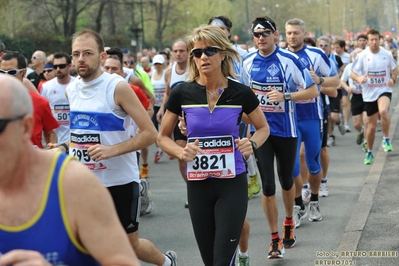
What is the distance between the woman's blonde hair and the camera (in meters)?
5.74

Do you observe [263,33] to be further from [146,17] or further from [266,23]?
[146,17]

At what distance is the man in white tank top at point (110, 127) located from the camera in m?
5.93

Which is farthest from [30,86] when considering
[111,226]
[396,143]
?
[396,143]

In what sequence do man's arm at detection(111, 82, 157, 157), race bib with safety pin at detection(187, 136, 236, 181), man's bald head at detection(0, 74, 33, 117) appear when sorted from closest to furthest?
man's bald head at detection(0, 74, 33, 117) → race bib with safety pin at detection(187, 136, 236, 181) → man's arm at detection(111, 82, 157, 157)

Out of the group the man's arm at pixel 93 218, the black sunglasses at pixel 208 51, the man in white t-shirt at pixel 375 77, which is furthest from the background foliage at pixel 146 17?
the man's arm at pixel 93 218

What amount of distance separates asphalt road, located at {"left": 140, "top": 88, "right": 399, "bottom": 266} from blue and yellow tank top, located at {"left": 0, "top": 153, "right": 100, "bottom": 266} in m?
4.69

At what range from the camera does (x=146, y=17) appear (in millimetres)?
74688

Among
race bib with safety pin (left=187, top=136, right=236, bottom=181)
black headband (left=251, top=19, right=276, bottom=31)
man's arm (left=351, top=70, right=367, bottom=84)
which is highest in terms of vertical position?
black headband (left=251, top=19, right=276, bottom=31)

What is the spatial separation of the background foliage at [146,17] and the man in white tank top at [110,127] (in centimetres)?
2750

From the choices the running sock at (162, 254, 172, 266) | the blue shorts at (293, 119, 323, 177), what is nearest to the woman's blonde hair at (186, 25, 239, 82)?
the running sock at (162, 254, 172, 266)

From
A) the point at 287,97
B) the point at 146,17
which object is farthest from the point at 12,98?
the point at 146,17

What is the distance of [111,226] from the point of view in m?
2.62

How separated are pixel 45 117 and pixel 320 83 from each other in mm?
3551

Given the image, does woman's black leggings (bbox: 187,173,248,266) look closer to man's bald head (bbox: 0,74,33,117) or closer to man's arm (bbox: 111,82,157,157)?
man's arm (bbox: 111,82,157,157)
